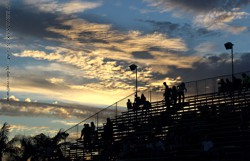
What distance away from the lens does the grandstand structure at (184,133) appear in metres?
21.5

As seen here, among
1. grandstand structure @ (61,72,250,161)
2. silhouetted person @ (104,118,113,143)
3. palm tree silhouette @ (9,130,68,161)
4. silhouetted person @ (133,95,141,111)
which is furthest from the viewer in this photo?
palm tree silhouette @ (9,130,68,161)

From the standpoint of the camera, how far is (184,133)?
23766 mm

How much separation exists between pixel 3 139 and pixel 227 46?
21136 millimetres

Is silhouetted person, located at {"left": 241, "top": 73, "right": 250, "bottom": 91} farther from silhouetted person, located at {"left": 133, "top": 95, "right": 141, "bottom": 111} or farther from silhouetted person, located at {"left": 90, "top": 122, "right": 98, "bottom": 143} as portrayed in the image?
silhouetted person, located at {"left": 90, "top": 122, "right": 98, "bottom": 143}

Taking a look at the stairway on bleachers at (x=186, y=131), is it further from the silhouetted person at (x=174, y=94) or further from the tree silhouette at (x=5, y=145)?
the tree silhouette at (x=5, y=145)

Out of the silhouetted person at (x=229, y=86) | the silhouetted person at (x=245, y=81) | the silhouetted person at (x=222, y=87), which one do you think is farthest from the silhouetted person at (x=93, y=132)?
the silhouetted person at (x=245, y=81)

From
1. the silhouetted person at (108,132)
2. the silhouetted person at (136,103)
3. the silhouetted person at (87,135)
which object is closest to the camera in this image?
the silhouetted person at (108,132)

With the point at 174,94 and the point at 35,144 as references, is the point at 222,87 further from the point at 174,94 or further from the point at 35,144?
the point at 35,144

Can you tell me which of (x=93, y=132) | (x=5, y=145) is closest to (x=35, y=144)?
(x=5, y=145)

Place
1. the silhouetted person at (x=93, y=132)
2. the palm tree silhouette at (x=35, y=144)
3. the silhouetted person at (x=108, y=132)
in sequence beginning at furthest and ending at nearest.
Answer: the palm tree silhouette at (x=35, y=144)
the silhouetted person at (x=93, y=132)
the silhouetted person at (x=108, y=132)

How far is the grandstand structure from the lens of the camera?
2153 cm

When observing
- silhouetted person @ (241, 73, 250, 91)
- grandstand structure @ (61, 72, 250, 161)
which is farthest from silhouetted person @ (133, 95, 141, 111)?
silhouetted person @ (241, 73, 250, 91)

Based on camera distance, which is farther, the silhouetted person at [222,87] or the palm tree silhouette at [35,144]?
the palm tree silhouette at [35,144]

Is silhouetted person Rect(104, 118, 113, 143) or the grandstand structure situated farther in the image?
silhouetted person Rect(104, 118, 113, 143)
